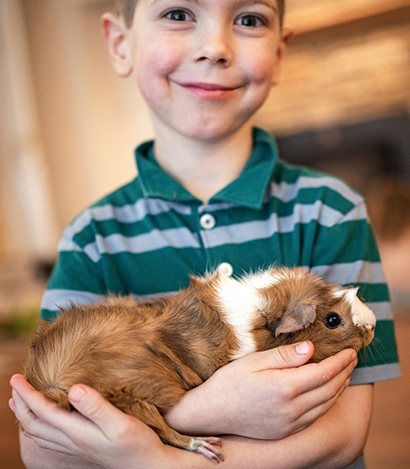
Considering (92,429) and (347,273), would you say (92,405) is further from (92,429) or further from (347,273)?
(347,273)

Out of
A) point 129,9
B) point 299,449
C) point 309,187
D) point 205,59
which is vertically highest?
point 129,9

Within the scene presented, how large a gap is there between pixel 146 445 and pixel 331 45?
10.8 feet

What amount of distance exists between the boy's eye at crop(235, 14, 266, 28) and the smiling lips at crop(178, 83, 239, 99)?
0.11m

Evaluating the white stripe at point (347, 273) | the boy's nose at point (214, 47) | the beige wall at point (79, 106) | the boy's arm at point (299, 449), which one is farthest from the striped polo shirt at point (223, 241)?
the beige wall at point (79, 106)

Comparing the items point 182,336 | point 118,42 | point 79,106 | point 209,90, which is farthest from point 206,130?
point 79,106

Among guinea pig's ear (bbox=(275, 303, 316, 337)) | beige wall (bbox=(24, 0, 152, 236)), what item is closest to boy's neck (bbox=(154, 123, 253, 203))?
guinea pig's ear (bbox=(275, 303, 316, 337))

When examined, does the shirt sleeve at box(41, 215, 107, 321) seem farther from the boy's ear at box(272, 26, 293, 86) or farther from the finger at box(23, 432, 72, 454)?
the boy's ear at box(272, 26, 293, 86)

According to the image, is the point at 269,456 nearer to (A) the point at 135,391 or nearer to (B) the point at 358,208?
(A) the point at 135,391

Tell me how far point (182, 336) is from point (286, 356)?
0.15 metres

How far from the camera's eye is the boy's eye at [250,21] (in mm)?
831

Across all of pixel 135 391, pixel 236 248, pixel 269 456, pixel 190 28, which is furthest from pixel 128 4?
pixel 269 456

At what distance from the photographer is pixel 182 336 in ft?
2.23

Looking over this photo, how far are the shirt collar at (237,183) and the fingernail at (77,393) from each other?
1.34ft

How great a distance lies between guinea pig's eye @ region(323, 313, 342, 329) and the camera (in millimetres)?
734
